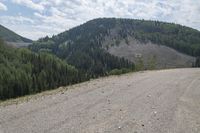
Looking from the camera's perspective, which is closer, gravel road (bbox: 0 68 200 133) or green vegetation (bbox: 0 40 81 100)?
gravel road (bbox: 0 68 200 133)

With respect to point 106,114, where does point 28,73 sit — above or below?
below

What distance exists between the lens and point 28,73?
11375 centimetres

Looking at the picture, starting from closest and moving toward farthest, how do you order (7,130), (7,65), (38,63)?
(7,130)
(7,65)
(38,63)

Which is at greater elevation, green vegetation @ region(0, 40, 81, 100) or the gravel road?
the gravel road

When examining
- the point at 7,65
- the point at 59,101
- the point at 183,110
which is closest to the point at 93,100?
the point at 59,101

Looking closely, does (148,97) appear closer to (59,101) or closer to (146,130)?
(59,101)

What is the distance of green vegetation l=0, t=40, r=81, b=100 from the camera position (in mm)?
89875

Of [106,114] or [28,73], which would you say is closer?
[106,114]

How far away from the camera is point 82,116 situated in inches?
457

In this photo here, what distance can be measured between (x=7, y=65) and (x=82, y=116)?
360 feet

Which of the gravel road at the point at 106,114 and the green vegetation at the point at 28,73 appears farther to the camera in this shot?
the green vegetation at the point at 28,73

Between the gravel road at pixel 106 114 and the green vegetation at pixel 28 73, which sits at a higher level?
the gravel road at pixel 106 114

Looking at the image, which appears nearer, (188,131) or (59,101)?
(188,131)

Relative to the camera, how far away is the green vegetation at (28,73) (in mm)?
89875
